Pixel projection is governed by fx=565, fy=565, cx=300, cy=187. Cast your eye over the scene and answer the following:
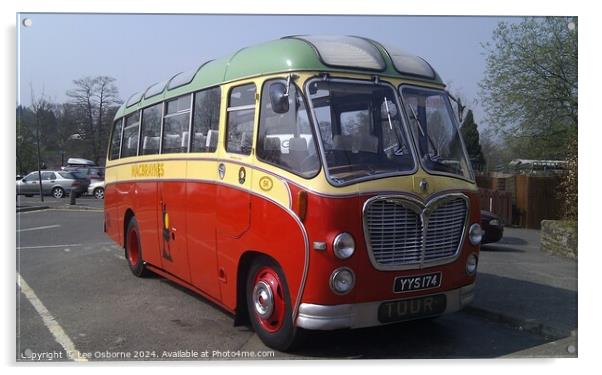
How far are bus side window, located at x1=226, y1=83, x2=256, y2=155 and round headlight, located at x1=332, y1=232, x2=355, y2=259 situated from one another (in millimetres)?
1277

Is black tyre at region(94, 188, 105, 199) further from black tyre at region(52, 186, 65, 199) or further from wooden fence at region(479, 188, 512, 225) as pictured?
wooden fence at region(479, 188, 512, 225)

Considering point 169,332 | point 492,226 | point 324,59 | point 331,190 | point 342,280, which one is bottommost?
point 169,332

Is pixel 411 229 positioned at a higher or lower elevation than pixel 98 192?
higher

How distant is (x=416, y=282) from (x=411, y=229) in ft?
1.50

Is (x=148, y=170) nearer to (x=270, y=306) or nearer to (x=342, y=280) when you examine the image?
A: (x=270, y=306)

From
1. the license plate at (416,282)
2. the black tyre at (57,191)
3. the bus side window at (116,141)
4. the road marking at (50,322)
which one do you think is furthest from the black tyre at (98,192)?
the license plate at (416,282)

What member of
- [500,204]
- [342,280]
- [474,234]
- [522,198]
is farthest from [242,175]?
[500,204]

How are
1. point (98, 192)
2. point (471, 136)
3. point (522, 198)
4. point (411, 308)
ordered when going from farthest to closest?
point (98, 192) → point (522, 198) → point (471, 136) → point (411, 308)

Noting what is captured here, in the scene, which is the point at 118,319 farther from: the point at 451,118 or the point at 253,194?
the point at 451,118

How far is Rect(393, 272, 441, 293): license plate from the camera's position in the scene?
465 cm

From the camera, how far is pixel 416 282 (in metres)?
4.75

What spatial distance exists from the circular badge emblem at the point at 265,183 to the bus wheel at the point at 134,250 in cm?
364

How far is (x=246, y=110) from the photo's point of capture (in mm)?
5160

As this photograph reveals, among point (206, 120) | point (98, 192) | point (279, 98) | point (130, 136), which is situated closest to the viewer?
point (279, 98)
